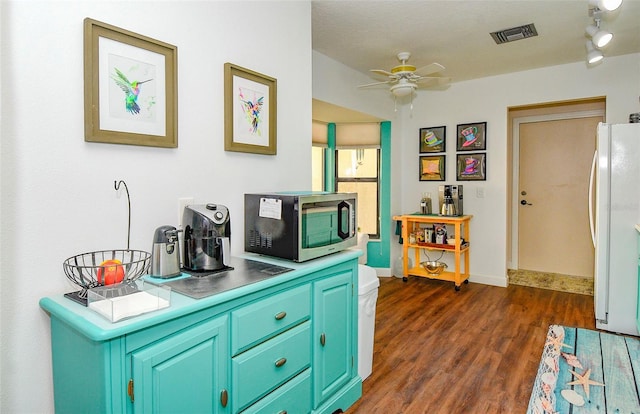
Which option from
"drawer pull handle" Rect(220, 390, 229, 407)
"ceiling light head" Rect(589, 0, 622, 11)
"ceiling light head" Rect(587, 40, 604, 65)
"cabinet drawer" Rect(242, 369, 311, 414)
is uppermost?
"ceiling light head" Rect(587, 40, 604, 65)

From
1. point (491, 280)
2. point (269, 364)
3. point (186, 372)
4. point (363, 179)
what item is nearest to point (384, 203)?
point (363, 179)

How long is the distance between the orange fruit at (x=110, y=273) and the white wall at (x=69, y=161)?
0.65 ft

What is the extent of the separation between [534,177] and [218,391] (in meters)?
5.09

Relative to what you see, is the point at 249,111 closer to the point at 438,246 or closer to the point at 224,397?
the point at 224,397

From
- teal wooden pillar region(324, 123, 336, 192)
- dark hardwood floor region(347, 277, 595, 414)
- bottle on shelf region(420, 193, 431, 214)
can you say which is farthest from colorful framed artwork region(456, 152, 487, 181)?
teal wooden pillar region(324, 123, 336, 192)

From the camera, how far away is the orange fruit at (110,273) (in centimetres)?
134

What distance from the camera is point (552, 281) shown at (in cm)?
473

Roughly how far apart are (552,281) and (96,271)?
5.06 metres

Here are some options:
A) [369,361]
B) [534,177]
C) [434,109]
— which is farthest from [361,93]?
[369,361]

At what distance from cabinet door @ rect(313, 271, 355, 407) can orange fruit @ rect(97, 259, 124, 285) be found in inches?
34.0

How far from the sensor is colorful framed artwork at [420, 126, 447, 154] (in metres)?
4.92

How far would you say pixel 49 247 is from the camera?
1.38 meters

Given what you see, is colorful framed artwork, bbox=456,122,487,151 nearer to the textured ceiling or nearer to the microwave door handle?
the textured ceiling

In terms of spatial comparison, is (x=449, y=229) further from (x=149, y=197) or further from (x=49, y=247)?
(x=49, y=247)
